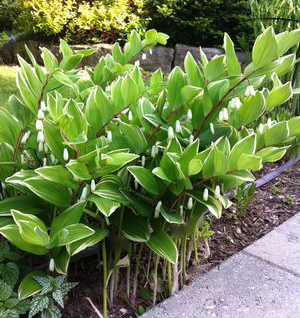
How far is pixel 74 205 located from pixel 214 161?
1.82ft

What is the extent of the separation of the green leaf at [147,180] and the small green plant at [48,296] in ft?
1.61

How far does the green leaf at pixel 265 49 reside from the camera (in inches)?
68.4

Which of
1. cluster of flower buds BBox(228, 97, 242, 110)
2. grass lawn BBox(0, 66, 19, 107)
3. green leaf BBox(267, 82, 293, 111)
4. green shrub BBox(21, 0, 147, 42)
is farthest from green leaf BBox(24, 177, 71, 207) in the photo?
green shrub BBox(21, 0, 147, 42)

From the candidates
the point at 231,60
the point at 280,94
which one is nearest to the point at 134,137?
the point at 231,60

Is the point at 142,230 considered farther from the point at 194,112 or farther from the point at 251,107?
the point at 251,107

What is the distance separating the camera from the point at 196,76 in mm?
1979

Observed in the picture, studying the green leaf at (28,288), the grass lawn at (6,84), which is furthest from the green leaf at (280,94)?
the grass lawn at (6,84)

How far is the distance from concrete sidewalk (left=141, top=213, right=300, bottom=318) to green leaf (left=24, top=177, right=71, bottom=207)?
64cm

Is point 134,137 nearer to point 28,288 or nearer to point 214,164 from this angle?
point 214,164

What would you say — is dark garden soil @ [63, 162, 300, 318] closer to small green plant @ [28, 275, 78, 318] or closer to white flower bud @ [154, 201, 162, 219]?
small green plant @ [28, 275, 78, 318]

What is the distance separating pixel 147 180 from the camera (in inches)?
71.4

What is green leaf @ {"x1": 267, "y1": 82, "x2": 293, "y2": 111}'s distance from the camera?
1.96 m

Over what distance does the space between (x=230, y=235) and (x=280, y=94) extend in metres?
1.13

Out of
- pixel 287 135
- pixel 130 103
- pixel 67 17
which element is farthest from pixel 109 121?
pixel 67 17
